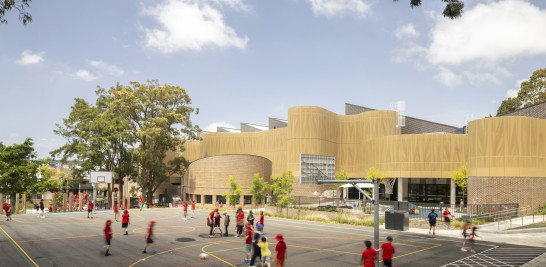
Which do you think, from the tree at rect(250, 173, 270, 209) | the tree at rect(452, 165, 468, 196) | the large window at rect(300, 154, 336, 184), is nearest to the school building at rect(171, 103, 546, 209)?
the large window at rect(300, 154, 336, 184)

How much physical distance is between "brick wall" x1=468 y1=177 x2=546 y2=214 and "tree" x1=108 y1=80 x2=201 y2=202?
4431cm

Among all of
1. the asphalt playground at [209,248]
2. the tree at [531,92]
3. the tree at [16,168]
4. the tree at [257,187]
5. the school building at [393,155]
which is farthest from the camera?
the tree at [531,92]

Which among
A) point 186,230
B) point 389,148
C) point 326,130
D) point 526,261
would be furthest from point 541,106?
point 186,230

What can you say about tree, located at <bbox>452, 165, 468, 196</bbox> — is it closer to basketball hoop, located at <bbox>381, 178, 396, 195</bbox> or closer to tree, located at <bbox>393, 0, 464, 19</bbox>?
basketball hoop, located at <bbox>381, 178, 396, 195</bbox>

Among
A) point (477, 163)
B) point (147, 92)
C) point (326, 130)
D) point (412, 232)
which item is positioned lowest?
point (412, 232)

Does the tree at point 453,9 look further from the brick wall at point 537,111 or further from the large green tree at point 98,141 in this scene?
the large green tree at point 98,141

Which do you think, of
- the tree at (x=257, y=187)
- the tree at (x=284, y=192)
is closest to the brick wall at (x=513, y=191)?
the tree at (x=284, y=192)

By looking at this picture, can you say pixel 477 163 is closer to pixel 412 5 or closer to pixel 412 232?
pixel 412 232

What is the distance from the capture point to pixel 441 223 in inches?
1255

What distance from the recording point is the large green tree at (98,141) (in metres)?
56.8

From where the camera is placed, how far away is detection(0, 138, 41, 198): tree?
5494cm

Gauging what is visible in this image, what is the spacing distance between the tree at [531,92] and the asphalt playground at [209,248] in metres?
60.1

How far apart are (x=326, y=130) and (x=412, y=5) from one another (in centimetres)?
4957

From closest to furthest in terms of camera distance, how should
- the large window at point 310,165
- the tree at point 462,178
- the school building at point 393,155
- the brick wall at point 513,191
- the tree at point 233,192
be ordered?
the brick wall at point 513,191 → the school building at point 393,155 → the tree at point 233,192 → the tree at point 462,178 → the large window at point 310,165
